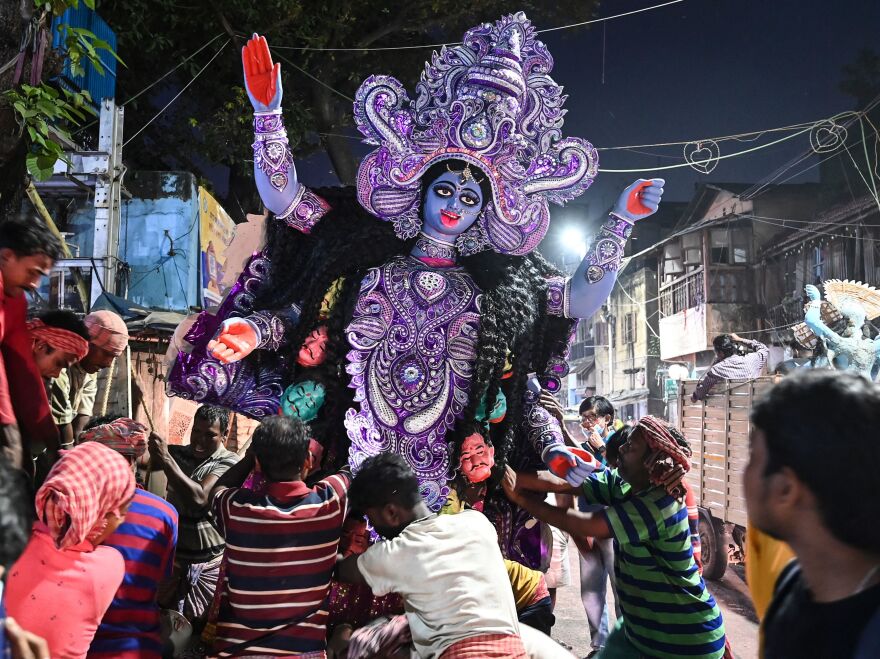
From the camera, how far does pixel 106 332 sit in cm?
365

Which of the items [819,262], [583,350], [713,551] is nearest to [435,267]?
[713,551]

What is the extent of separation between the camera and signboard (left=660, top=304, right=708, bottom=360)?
22.9m

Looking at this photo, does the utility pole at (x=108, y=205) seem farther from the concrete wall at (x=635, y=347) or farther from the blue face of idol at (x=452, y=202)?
the concrete wall at (x=635, y=347)

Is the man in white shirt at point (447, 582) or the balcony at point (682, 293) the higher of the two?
the balcony at point (682, 293)

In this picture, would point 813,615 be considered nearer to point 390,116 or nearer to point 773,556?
point 773,556

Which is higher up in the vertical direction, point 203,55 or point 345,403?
point 203,55

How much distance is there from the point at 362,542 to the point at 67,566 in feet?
3.47

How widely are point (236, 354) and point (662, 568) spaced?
2087 millimetres

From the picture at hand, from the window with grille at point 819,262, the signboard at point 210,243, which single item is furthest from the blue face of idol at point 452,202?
the window with grille at point 819,262

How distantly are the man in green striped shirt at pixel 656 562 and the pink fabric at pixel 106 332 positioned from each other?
220 cm

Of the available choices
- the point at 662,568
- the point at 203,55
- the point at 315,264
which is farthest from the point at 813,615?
the point at 203,55

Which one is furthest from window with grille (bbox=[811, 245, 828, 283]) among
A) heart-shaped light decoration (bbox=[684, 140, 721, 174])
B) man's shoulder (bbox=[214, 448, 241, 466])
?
man's shoulder (bbox=[214, 448, 241, 466])

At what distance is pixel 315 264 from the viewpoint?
4.04 m

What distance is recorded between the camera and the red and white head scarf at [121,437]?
114 inches
